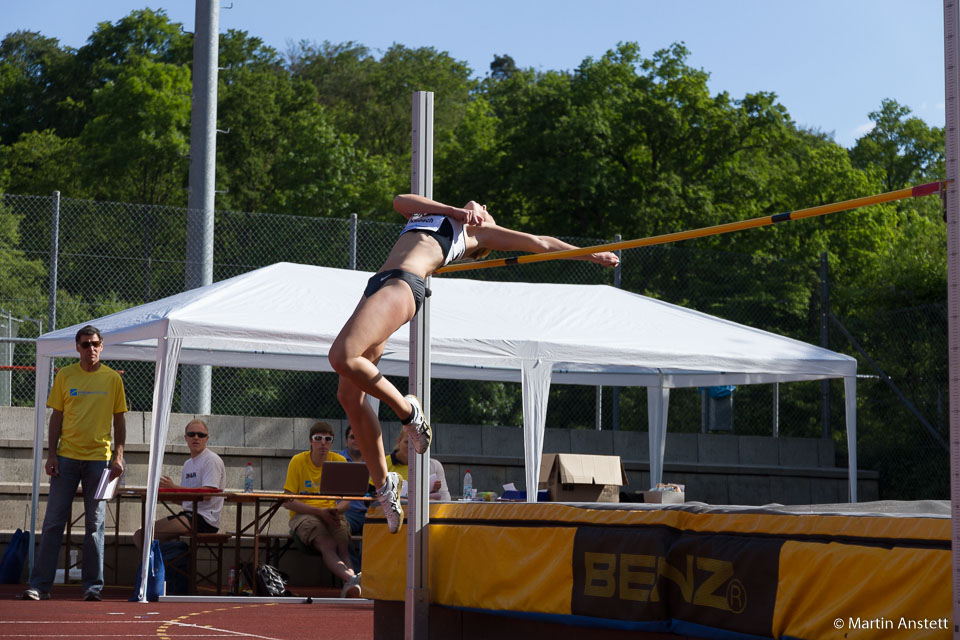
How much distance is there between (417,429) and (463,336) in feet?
16.0

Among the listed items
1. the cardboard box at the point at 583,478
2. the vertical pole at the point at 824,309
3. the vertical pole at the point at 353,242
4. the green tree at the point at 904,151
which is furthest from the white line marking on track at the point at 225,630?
the green tree at the point at 904,151

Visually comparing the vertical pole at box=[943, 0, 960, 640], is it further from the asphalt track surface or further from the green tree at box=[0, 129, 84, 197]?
the green tree at box=[0, 129, 84, 197]

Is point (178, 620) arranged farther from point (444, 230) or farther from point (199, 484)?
point (444, 230)

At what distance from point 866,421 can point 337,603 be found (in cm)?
772

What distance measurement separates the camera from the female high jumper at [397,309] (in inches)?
175

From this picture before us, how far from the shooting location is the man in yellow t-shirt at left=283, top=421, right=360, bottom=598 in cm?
945

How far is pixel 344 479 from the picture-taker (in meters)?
8.95

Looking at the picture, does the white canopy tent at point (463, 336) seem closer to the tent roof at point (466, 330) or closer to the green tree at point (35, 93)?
the tent roof at point (466, 330)

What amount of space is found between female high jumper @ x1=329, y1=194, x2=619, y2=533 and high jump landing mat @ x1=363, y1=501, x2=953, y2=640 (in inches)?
18.0

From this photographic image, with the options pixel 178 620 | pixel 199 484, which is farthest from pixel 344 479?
pixel 178 620

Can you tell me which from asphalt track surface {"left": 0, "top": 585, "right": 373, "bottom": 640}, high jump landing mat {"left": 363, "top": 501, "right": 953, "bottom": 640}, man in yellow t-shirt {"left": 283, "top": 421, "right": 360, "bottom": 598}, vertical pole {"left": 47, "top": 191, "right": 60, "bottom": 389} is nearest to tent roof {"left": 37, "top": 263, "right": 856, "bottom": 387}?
man in yellow t-shirt {"left": 283, "top": 421, "right": 360, "bottom": 598}

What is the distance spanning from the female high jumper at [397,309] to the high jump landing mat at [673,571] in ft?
1.50

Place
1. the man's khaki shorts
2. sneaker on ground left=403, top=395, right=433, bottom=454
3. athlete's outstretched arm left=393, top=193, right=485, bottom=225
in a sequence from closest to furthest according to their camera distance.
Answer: sneaker on ground left=403, top=395, right=433, bottom=454 → athlete's outstretched arm left=393, top=193, right=485, bottom=225 → the man's khaki shorts

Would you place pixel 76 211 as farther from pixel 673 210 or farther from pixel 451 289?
pixel 673 210
